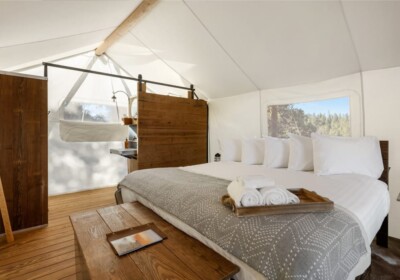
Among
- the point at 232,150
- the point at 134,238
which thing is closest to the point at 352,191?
the point at 134,238

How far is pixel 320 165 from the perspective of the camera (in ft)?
6.30

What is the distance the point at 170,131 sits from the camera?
341cm

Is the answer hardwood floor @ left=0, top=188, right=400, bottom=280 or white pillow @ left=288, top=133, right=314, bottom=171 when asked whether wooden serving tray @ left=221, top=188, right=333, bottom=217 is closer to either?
hardwood floor @ left=0, top=188, right=400, bottom=280

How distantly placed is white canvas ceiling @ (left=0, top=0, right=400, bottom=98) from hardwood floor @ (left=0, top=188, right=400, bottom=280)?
183cm

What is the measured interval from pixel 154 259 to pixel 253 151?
200 cm

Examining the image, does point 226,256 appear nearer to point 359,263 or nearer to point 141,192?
point 359,263

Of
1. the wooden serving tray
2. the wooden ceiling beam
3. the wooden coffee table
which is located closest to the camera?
the wooden coffee table

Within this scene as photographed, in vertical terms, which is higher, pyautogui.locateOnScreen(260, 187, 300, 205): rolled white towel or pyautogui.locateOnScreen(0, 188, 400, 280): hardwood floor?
pyautogui.locateOnScreen(260, 187, 300, 205): rolled white towel

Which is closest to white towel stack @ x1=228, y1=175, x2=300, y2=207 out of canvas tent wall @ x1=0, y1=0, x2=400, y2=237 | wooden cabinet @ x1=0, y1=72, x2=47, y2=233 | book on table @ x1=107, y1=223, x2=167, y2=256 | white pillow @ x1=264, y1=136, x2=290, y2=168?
book on table @ x1=107, y1=223, x2=167, y2=256

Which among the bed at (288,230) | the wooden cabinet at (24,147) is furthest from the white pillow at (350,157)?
the wooden cabinet at (24,147)

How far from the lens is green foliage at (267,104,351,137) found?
2.39 metres

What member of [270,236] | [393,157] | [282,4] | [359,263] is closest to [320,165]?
[393,157]

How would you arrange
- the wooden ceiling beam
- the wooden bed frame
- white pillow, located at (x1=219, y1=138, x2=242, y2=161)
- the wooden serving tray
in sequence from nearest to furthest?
the wooden serving tray → the wooden bed frame → the wooden ceiling beam → white pillow, located at (x1=219, y1=138, x2=242, y2=161)

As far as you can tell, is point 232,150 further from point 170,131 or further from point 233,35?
point 233,35
